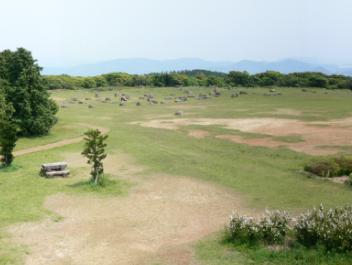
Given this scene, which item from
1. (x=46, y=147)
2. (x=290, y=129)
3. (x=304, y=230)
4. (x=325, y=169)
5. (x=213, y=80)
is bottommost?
(x=46, y=147)

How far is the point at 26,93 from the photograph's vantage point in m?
51.1

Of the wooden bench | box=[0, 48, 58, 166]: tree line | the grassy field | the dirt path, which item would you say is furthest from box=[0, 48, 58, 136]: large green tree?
the wooden bench

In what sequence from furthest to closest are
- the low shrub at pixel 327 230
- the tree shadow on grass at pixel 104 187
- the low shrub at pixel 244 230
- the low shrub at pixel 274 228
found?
the tree shadow on grass at pixel 104 187
the low shrub at pixel 244 230
the low shrub at pixel 274 228
the low shrub at pixel 327 230

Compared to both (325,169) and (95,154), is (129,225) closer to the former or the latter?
(95,154)

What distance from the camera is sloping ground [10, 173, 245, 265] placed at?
19344mm

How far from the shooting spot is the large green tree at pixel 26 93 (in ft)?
167

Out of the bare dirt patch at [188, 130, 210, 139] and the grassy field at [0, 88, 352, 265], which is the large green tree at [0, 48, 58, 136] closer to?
the grassy field at [0, 88, 352, 265]

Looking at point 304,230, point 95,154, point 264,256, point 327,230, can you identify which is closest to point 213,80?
point 95,154

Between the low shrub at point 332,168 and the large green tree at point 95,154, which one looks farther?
the low shrub at point 332,168

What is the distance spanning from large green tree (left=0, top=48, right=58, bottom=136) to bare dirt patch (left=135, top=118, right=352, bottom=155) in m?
15.9

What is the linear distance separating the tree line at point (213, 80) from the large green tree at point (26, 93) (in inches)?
3106

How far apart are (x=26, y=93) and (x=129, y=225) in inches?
1311

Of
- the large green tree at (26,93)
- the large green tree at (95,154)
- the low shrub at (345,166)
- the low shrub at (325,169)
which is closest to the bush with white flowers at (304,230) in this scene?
the low shrub at (325,169)

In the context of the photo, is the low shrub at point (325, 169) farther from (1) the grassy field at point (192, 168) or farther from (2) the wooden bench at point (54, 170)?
(2) the wooden bench at point (54, 170)
